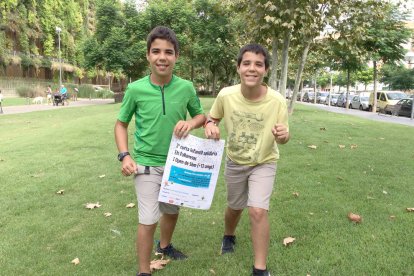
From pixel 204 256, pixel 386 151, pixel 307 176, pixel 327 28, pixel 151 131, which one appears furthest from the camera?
pixel 327 28

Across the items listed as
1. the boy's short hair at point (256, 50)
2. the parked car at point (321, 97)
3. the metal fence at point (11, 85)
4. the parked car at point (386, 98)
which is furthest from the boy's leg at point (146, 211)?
the metal fence at point (11, 85)

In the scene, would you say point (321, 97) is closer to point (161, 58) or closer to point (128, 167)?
point (161, 58)

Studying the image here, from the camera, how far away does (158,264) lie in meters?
3.53

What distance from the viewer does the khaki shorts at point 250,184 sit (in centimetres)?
320

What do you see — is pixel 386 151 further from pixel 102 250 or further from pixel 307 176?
pixel 102 250

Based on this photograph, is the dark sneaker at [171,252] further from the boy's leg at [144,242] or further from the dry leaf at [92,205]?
the dry leaf at [92,205]

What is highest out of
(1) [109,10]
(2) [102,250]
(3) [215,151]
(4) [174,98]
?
(1) [109,10]

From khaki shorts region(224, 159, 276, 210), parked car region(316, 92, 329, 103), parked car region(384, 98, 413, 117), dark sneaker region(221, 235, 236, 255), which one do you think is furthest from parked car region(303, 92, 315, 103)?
khaki shorts region(224, 159, 276, 210)

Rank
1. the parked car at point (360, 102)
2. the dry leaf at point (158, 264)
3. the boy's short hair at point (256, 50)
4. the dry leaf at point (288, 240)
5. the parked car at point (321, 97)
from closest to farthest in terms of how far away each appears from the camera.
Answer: the boy's short hair at point (256, 50) → the dry leaf at point (158, 264) → the dry leaf at point (288, 240) → the parked car at point (360, 102) → the parked car at point (321, 97)

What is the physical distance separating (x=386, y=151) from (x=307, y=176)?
3.09 m

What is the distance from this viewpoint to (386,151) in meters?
8.58

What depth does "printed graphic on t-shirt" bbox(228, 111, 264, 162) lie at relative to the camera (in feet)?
10.7

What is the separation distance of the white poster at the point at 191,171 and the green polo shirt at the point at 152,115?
0.11 metres

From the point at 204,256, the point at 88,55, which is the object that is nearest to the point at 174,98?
the point at 204,256
